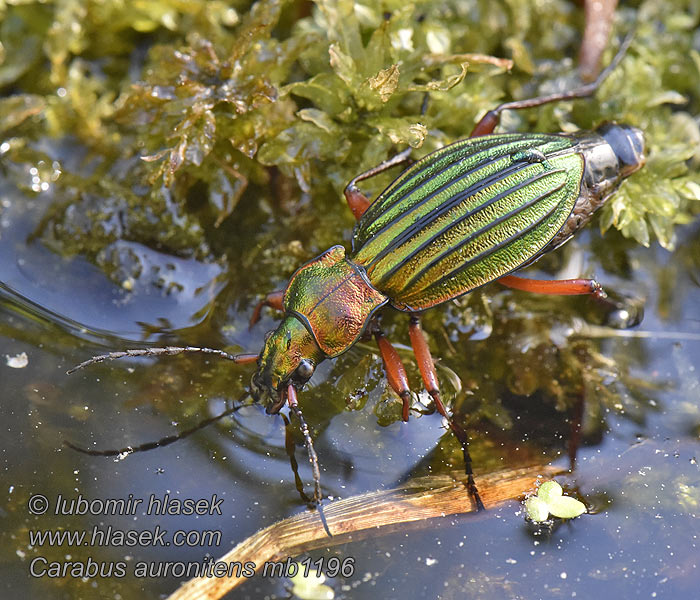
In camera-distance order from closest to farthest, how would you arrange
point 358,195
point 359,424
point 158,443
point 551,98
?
1. point 158,443
2. point 359,424
3. point 358,195
4. point 551,98

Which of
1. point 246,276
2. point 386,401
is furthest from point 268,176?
point 386,401

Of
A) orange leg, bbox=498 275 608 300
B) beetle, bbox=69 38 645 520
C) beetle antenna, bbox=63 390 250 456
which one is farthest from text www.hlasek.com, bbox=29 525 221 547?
orange leg, bbox=498 275 608 300

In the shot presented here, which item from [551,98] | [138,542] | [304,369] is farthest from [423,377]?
[551,98]

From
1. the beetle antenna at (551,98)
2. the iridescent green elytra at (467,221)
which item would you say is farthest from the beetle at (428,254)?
the beetle antenna at (551,98)

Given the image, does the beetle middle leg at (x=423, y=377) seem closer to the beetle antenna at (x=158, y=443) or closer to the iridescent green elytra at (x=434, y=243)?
the iridescent green elytra at (x=434, y=243)

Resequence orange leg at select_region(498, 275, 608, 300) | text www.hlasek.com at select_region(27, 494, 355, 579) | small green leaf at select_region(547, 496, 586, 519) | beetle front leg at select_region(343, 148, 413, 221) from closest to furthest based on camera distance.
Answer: text www.hlasek.com at select_region(27, 494, 355, 579), small green leaf at select_region(547, 496, 586, 519), orange leg at select_region(498, 275, 608, 300), beetle front leg at select_region(343, 148, 413, 221)

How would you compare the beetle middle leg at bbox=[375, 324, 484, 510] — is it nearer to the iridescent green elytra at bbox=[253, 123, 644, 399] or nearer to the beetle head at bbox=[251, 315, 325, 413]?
the iridescent green elytra at bbox=[253, 123, 644, 399]

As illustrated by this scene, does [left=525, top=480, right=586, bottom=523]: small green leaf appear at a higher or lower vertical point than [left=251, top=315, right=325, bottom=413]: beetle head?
lower

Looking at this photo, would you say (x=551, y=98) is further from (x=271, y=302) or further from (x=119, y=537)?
(x=119, y=537)
